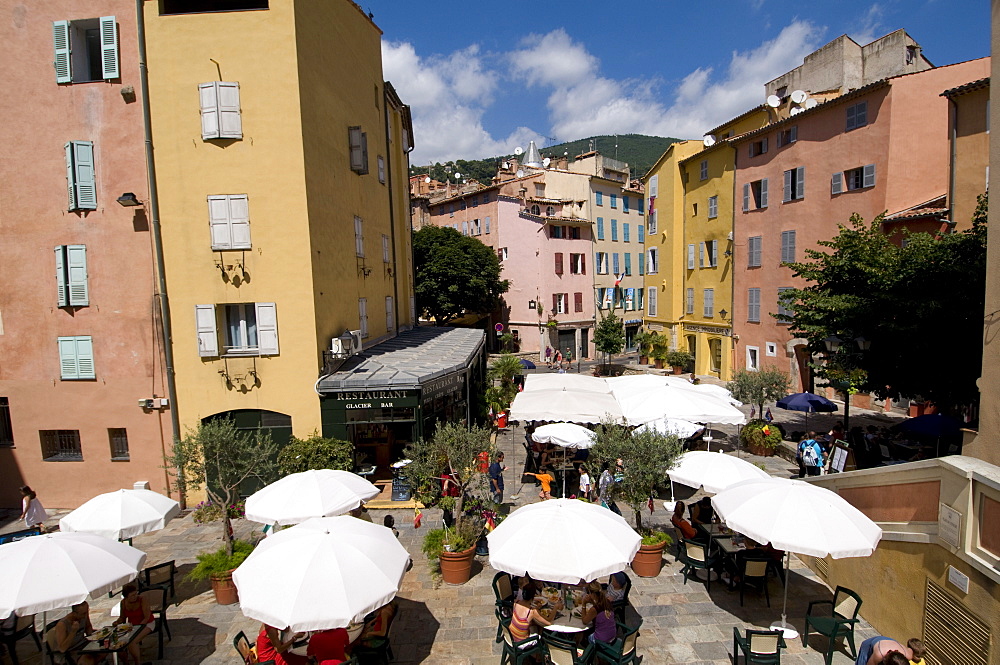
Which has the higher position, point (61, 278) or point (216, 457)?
point (61, 278)

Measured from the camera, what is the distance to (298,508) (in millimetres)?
8953

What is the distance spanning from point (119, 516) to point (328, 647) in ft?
15.8

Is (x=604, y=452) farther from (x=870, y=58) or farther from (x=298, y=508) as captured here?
(x=870, y=58)

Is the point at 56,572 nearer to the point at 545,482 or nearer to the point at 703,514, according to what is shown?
the point at 545,482

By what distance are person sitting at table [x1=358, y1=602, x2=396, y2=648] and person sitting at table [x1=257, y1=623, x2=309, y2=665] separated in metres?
0.80

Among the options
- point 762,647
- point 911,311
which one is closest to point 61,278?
point 762,647

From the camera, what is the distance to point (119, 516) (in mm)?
8633

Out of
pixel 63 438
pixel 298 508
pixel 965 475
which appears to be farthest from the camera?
pixel 63 438

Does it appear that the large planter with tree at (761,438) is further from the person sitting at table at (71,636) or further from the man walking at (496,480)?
the person sitting at table at (71,636)

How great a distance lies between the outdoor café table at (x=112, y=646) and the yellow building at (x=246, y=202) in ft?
22.6

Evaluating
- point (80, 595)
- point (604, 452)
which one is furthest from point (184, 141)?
point (604, 452)

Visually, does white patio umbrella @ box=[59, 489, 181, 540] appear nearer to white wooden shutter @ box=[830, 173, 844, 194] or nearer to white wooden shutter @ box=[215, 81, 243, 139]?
white wooden shutter @ box=[215, 81, 243, 139]

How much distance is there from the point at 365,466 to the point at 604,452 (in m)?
7.46

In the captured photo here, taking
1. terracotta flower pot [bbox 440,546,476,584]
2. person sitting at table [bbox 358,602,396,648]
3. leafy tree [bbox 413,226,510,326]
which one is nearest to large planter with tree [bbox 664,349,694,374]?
leafy tree [bbox 413,226,510,326]
